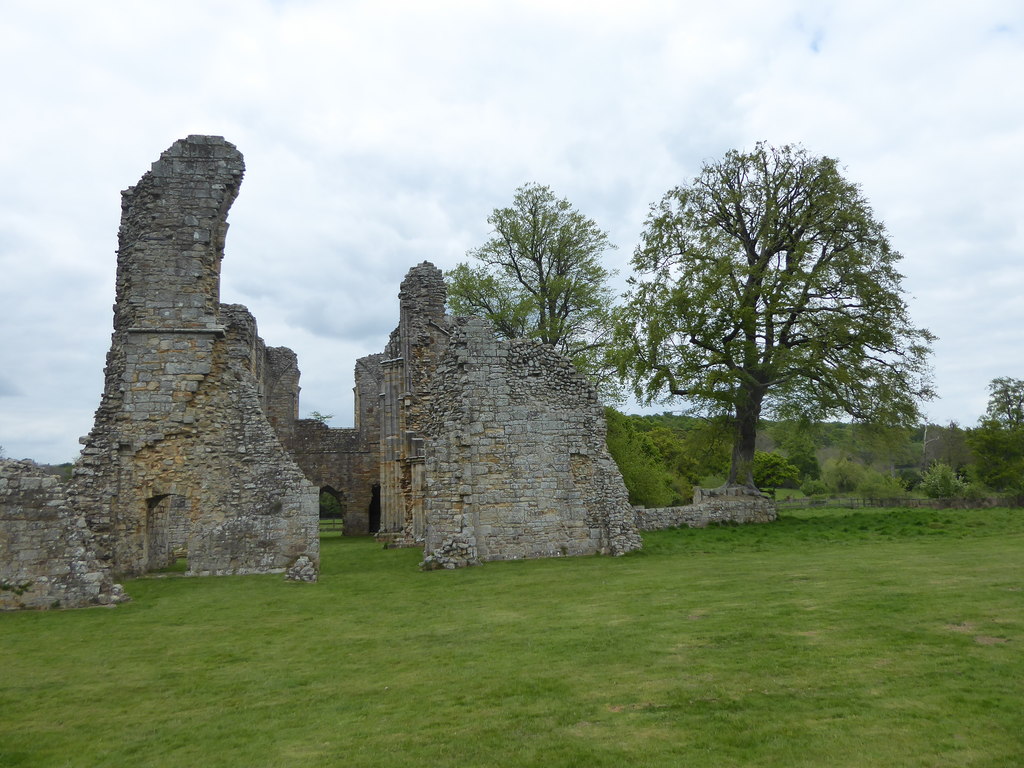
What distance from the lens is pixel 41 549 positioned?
1034 cm

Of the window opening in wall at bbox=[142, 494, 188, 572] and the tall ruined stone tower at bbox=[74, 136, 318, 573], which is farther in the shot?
the window opening in wall at bbox=[142, 494, 188, 572]

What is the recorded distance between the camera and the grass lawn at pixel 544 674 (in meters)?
4.69

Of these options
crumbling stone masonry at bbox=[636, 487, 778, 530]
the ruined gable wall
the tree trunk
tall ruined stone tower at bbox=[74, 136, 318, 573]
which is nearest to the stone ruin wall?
crumbling stone masonry at bbox=[636, 487, 778, 530]

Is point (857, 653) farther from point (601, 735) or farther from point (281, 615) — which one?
point (281, 615)

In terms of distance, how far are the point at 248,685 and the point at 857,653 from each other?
5.46 meters

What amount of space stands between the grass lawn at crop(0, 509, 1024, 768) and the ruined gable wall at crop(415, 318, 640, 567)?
10.8ft

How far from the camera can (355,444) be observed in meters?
31.5

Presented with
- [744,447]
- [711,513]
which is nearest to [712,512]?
[711,513]

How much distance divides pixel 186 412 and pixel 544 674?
11007 millimetres

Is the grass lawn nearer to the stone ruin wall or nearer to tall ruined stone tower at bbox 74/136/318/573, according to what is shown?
tall ruined stone tower at bbox 74/136/318/573

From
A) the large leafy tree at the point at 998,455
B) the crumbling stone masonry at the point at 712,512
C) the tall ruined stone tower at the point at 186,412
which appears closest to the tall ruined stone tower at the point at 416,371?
the tall ruined stone tower at the point at 186,412

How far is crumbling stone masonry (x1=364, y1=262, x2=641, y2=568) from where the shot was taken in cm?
1495

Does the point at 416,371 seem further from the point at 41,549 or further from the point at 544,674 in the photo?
the point at 544,674

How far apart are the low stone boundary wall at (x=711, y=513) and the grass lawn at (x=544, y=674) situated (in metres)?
8.90
